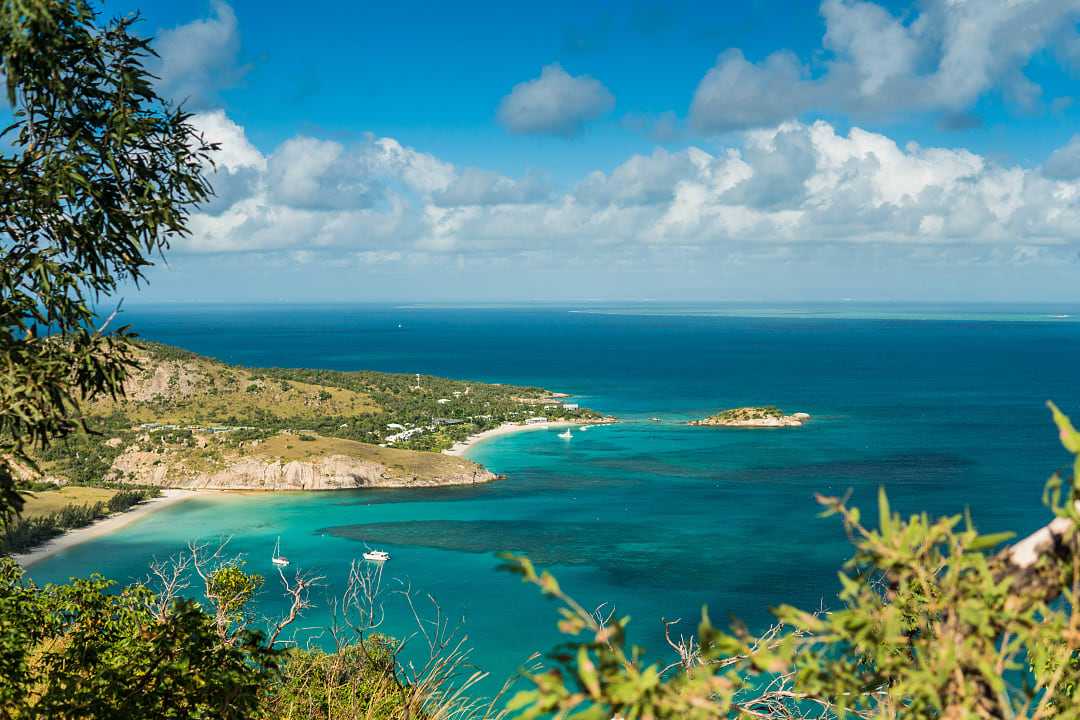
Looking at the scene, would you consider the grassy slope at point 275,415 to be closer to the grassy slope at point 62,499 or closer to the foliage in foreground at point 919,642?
the grassy slope at point 62,499

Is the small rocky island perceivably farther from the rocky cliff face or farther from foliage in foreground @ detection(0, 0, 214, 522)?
foliage in foreground @ detection(0, 0, 214, 522)

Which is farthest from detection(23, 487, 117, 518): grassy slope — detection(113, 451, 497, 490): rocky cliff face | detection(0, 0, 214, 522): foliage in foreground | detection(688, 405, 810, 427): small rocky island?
detection(688, 405, 810, 427): small rocky island

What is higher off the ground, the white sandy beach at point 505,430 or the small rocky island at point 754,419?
A: the small rocky island at point 754,419

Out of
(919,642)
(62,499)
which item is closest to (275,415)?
(62,499)

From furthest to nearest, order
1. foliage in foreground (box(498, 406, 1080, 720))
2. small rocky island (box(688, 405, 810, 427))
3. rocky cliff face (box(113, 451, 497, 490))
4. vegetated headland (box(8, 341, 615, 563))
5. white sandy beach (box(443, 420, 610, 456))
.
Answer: small rocky island (box(688, 405, 810, 427))
white sandy beach (box(443, 420, 610, 456))
rocky cliff face (box(113, 451, 497, 490))
vegetated headland (box(8, 341, 615, 563))
foliage in foreground (box(498, 406, 1080, 720))

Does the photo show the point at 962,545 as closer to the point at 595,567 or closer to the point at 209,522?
the point at 595,567

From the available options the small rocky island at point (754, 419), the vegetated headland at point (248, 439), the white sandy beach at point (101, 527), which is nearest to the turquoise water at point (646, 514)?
the white sandy beach at point (101, 527)

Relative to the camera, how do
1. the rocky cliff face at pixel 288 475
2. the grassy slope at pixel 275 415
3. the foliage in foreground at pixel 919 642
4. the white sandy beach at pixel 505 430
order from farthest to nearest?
the white sandy beach at pixel 505 430
the grassy slope at pixel 275 415
the rocky cliff face at pixel 288 475
the foliage in foreground at pixel 919 642

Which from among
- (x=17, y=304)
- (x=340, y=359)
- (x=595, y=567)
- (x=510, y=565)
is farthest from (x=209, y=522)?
(x=340, y=359)
